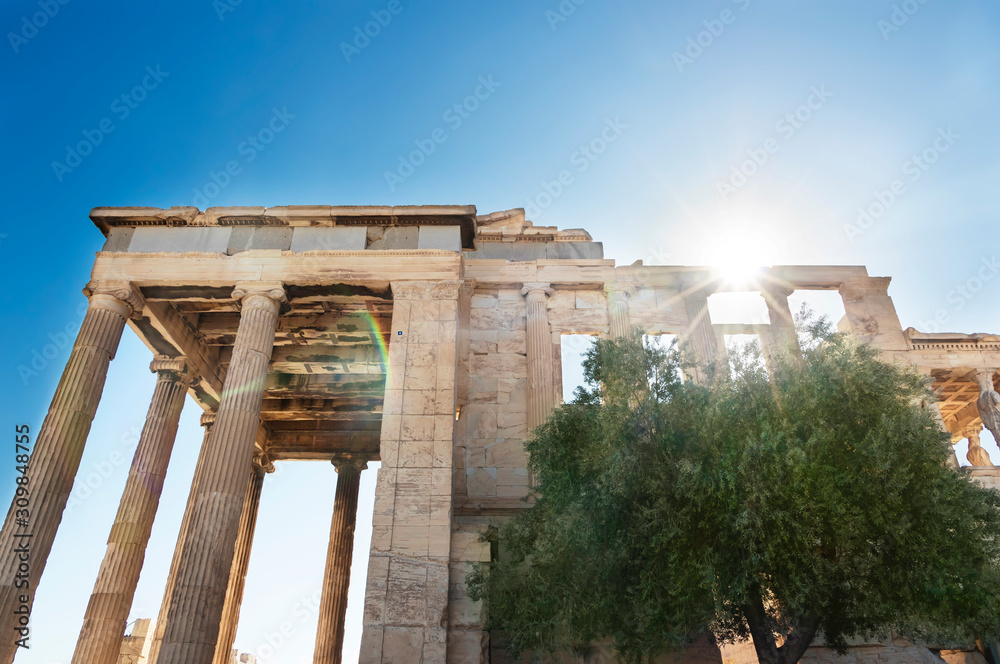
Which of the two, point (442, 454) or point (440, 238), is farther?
point (440, 238)

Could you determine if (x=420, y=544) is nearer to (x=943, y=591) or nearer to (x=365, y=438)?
(x=943, y=591)

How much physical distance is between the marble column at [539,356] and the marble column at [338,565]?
29.8ft

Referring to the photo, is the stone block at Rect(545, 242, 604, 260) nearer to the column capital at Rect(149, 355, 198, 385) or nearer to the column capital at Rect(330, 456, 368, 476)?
the column capital at Rect(330, 456, 368, 476)

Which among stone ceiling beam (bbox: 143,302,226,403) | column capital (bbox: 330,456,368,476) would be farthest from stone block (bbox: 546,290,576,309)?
stone ceiling beam (bbox: 143,302,226,403)

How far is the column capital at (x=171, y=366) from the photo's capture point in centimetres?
1856

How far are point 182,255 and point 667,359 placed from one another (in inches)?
455

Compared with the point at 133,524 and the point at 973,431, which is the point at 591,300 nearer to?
the point at 133,524

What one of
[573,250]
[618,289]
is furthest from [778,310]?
[573,250]

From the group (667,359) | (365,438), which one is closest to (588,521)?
(667,359)

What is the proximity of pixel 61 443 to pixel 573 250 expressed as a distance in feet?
43.8

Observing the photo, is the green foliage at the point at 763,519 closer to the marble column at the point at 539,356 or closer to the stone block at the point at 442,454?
the stone block at the point at 442,454

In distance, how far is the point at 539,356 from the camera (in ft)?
56.9

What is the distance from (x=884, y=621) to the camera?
346 inches

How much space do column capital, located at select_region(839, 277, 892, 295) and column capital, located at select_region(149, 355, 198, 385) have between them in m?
19.4
